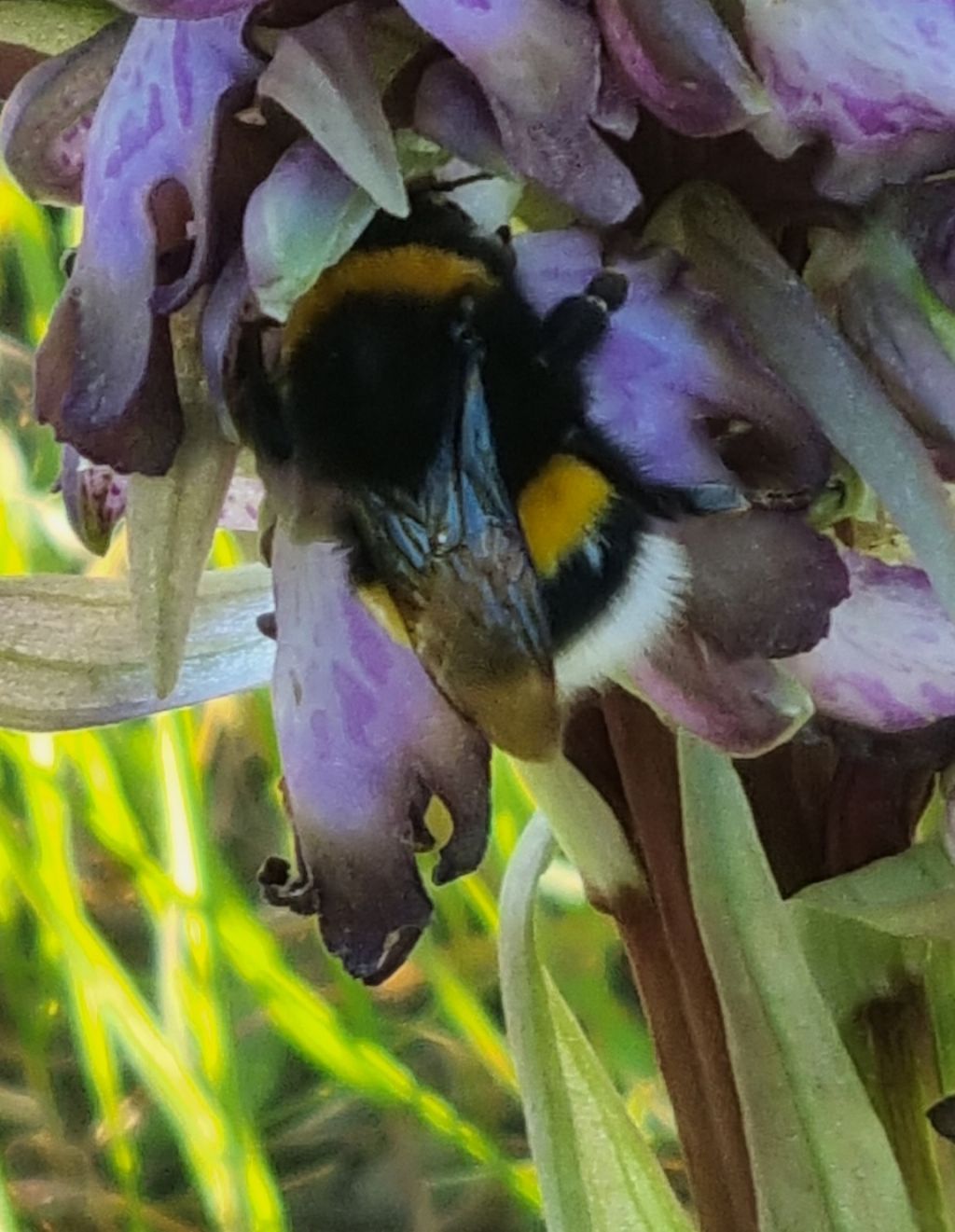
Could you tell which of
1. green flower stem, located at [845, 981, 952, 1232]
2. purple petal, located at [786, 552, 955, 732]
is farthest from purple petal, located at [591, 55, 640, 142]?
green flower stem, located at [845, 981, 952, 1232]

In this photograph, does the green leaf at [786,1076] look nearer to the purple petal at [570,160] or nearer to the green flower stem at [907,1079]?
the green flower stem at [907,1079]

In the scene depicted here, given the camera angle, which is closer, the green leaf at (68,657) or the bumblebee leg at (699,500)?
the bumblebee leg at (699,500)

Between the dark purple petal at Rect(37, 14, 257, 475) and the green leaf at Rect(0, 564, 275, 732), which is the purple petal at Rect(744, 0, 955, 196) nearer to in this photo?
the dark purple petal at Rect(37, 14, 257, 475)

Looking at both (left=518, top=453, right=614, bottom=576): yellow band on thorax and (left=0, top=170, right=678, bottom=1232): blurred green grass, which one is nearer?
(left=518, top=453, right=614, bottom=576): yellow band on thorax

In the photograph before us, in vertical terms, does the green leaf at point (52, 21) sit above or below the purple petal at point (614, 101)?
below

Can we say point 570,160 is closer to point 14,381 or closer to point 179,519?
point 179,519

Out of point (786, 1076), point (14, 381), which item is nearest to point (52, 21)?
point (786, 1076)

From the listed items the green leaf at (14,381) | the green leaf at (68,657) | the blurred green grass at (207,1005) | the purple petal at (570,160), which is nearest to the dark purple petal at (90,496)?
the green leaf at (68,657)
